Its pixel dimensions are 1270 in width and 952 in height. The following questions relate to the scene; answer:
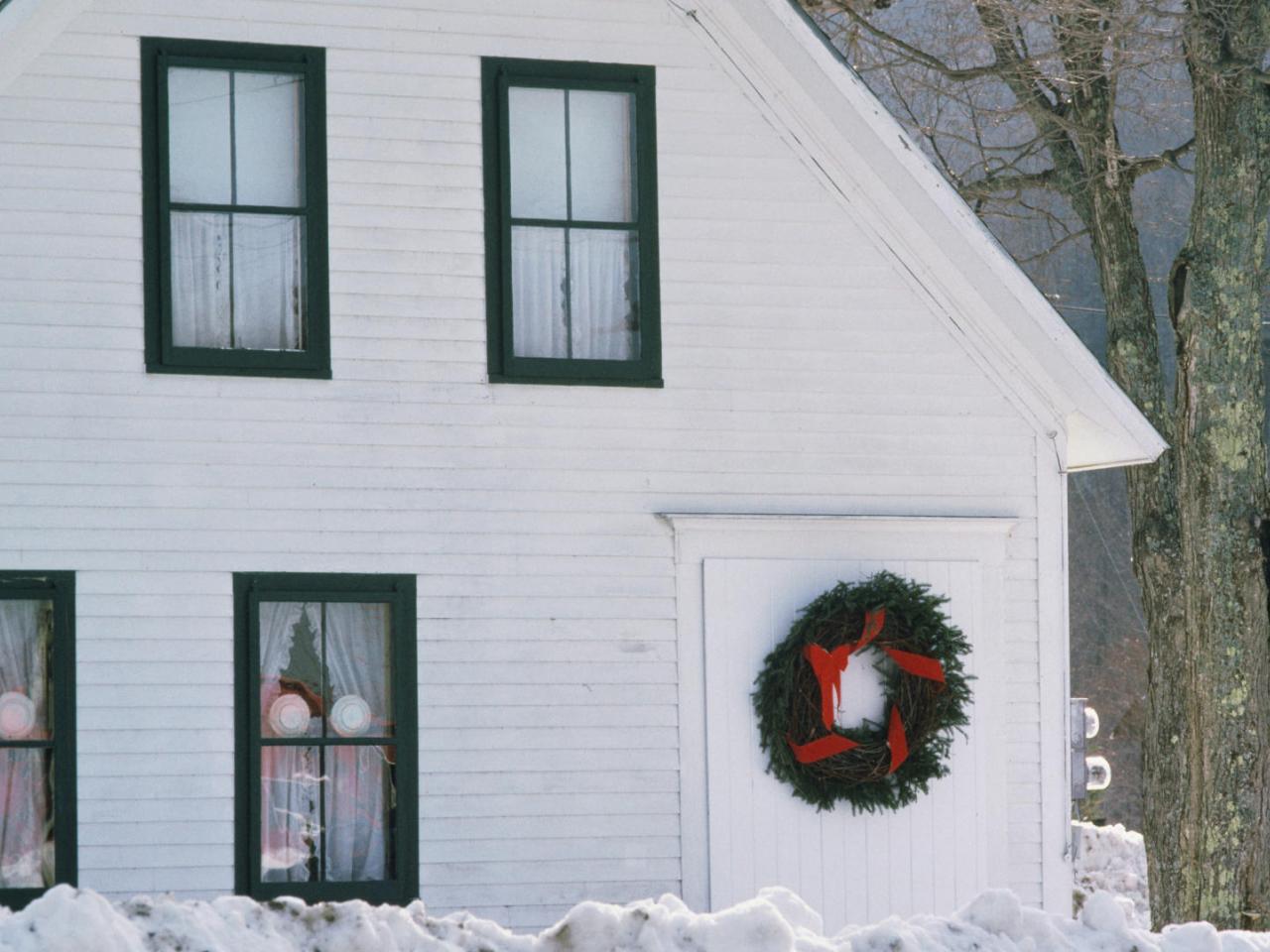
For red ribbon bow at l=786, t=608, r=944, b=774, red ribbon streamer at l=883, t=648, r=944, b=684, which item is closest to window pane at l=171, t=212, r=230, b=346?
red ribbon bow at l=786, t=608, r=944, b=774

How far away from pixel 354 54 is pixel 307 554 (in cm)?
258

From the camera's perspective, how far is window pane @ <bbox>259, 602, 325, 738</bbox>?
33.9 ft

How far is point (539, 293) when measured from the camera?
35.5 feet

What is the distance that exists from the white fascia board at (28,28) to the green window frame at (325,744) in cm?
275

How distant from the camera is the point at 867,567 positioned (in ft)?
35.8

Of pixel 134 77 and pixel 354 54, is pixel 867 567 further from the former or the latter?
pixel 134 77

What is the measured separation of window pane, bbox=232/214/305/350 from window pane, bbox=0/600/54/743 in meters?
1.68

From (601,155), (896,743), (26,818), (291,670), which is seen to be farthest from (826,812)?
(26,818)

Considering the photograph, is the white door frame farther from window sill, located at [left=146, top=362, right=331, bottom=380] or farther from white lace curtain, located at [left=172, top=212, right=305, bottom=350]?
white lace curtain, located at [left=172, top=212, right=305, bottom=350]

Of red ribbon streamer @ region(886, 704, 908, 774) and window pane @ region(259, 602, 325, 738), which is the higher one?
window pane @ region(259, 602, 325, 738)

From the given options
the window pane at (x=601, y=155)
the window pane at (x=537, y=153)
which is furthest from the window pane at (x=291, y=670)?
the window pane at (x=601, y=155)

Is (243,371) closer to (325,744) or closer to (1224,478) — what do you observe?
(325,744)

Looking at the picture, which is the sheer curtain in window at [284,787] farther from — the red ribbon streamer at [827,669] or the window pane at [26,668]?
the red ribbon streamer at [827,669]

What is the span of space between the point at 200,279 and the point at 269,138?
813 mm
